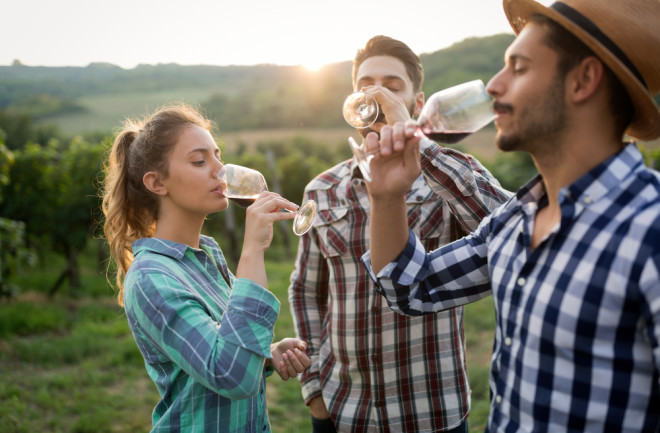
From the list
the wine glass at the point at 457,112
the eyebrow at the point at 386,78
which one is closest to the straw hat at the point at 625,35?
the wine glass at the point at 457,112

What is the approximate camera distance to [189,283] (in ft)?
6.26

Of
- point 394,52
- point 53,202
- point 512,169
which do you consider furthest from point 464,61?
point 394,52

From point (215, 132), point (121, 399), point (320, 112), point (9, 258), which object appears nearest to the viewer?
point (215, 132)

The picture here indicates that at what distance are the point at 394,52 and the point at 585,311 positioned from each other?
5.56ft

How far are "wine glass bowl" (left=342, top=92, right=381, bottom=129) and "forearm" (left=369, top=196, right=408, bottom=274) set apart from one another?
24.7 inches

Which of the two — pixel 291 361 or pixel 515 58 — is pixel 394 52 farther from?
pixel 291 361

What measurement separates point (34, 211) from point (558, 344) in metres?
10.1

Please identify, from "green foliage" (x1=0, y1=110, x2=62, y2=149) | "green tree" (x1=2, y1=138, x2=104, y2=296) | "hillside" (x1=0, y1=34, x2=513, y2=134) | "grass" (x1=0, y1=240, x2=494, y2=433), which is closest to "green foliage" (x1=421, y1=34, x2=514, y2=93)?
"hillside" (x1=0, y1=34, x2=513, y2=134)

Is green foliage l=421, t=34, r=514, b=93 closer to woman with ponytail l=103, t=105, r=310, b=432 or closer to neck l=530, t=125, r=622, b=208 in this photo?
woman with ponytail l=103, t=105, r=310, b=432

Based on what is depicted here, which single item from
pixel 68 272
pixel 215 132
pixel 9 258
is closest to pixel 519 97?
pixel 215 132

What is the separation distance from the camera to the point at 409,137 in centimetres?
163

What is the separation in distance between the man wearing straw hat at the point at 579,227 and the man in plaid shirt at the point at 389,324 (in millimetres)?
626

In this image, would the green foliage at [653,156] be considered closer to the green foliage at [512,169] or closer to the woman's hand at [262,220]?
the green foliage at [512,169]

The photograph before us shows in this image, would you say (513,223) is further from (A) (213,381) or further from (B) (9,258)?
(B) (9,258)
